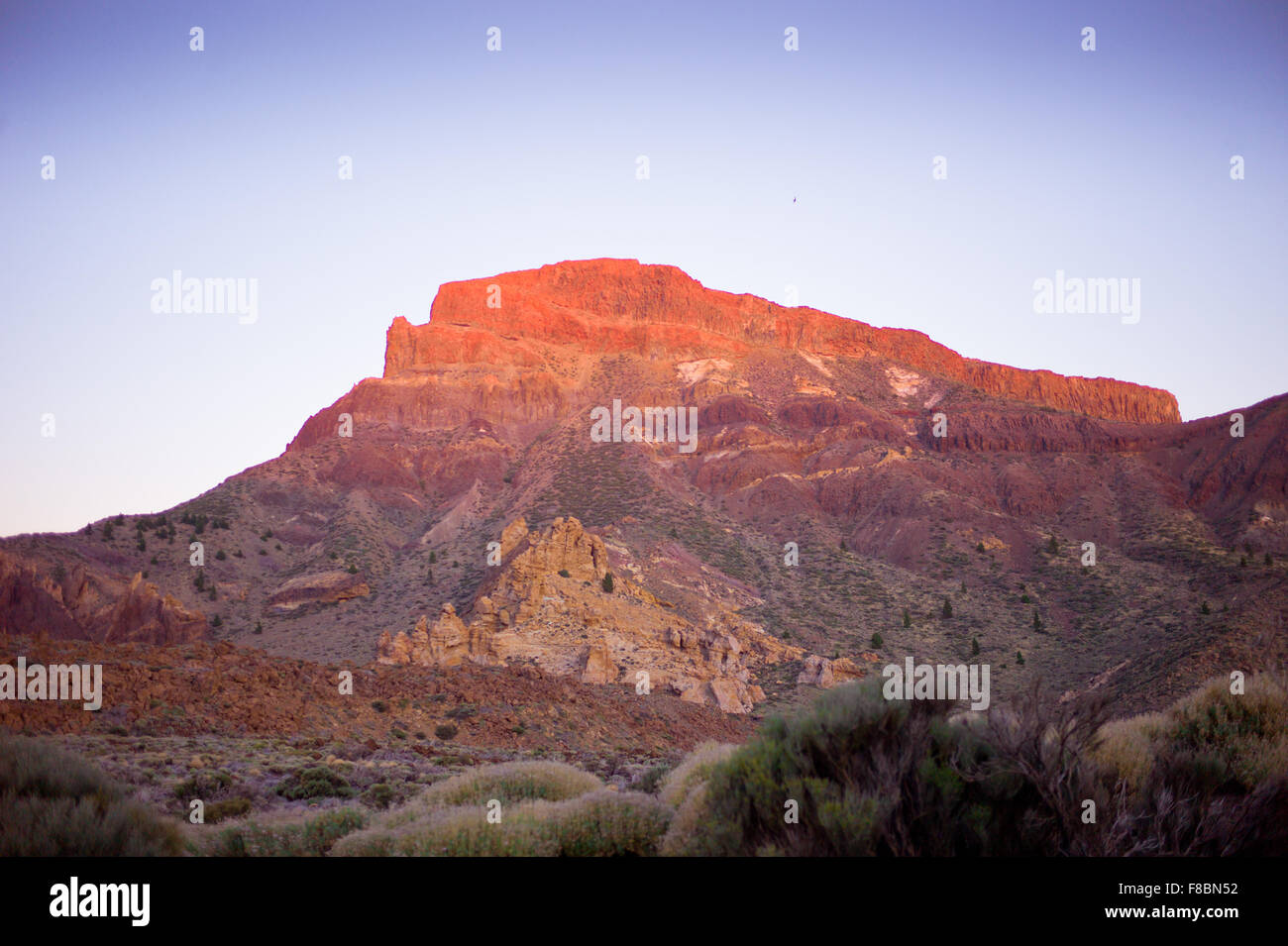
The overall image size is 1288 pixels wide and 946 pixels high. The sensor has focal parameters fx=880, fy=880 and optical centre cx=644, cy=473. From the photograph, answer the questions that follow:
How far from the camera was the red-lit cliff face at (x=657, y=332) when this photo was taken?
11381cm

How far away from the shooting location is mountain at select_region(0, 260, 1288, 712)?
4212 cm

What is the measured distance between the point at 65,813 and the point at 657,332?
376ft

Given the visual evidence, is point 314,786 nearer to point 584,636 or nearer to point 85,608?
point 584,636

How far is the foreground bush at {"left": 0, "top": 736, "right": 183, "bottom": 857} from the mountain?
1608cm

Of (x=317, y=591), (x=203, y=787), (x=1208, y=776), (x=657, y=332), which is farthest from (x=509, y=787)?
(x=657, y=332)

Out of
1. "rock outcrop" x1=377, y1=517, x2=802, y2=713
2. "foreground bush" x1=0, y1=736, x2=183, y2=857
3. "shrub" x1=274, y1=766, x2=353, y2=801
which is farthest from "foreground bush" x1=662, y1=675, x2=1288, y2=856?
"rock outcrop" x1=377, y1=517, x2=802, y2=713

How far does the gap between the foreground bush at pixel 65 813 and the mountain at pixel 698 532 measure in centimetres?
1608

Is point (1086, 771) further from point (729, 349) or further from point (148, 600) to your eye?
point (729, 349)

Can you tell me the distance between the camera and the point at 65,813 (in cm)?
898

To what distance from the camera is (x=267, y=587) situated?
196 feet

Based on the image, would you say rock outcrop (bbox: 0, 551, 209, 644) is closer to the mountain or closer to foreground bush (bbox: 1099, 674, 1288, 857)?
the mountain

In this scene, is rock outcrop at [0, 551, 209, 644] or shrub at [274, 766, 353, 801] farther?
rock outcrop at [0, 551, 209, 644]

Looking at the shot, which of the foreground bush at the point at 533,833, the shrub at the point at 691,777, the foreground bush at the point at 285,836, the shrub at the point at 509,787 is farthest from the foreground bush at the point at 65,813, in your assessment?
Answer: the shrub at the point at 691,777
